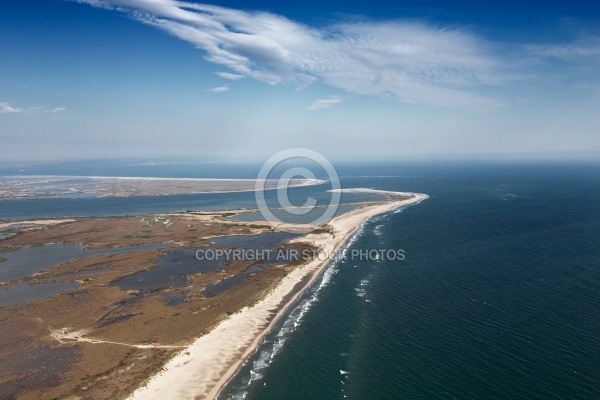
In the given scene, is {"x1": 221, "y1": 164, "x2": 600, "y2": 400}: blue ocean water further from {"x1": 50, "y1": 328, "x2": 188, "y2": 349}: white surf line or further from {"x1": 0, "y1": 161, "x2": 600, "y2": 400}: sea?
{"x1": 50, "y1": 328, "x2": 188, "y2": 349}: white surf line

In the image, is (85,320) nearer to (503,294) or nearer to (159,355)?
(159,355)

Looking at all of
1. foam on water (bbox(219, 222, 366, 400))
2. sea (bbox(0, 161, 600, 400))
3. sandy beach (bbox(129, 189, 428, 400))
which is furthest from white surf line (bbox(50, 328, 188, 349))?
sea (bbox(0, 161, 600, 400))

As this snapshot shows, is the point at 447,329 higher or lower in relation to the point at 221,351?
higher

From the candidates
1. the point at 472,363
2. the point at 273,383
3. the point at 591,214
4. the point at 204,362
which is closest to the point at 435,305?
the point at 472,363

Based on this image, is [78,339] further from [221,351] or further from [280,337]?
[280,337]

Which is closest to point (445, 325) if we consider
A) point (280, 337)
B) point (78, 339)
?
point (280, 337)

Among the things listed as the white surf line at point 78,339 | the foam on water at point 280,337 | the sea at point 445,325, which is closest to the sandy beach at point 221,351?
the foam on water at point 280,337

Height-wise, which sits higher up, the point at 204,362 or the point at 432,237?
the point at 432,237
